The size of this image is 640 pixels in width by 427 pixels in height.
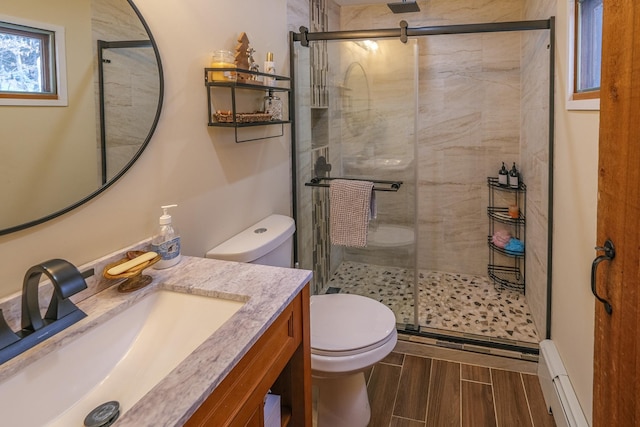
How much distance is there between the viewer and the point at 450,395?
2137mm

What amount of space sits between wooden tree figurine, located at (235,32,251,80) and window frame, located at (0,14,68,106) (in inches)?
32.8

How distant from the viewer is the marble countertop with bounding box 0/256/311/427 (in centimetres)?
74

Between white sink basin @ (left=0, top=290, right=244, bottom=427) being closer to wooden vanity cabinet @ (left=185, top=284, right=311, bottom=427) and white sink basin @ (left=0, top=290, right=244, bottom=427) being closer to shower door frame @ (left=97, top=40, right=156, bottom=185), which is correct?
wooden vanity cabinet @ (left=185, top=284, right=311, bottom=427)

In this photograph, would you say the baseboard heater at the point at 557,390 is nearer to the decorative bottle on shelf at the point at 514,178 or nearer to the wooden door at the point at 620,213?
the wooden door at the point at 620,213

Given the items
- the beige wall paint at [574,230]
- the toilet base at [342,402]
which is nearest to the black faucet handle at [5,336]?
the toilet base at [342,402]

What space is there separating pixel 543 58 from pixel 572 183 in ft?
3.17

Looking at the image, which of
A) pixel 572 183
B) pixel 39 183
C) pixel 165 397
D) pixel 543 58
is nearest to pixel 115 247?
pixel 39 183

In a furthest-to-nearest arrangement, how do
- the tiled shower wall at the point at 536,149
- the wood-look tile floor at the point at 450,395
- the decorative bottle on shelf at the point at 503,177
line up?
the decorative bottle on shelf at the point at 503,177, the tiled shower wall at the point at 536,149, the wood-look tile floor at the point at 450,395

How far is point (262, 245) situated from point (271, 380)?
82 cm

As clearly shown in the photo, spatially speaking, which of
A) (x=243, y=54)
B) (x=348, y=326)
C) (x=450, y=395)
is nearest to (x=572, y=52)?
(x=243, y=54)

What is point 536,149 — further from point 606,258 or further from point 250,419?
point 250,419

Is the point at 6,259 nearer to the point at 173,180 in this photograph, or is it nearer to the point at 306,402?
the point at 173,180

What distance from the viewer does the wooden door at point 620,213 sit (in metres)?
0.96

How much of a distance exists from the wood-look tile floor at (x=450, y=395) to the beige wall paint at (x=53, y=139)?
1.60 m
